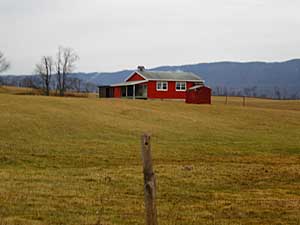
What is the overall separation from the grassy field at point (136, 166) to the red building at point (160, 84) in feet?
86.8

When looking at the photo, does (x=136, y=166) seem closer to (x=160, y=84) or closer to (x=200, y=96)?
(x=200, y=96)

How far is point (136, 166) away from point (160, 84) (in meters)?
54.4

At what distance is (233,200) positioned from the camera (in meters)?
13.4

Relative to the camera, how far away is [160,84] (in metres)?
75.2

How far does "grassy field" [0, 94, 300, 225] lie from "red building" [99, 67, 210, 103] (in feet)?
86.8

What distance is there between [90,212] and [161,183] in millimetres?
5149

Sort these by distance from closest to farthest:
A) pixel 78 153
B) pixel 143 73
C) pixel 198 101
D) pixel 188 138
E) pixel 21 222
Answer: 1. pixel 21 222
2. pixel 78 153
3. pixel 188 138
4. pixel 198 101
5. pixel 143 73

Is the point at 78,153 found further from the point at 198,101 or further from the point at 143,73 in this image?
the point at 143,73

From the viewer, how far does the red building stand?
74.8 meters

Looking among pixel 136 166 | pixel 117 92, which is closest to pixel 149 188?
pixel 136 166

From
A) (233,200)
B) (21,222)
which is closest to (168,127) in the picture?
(233,200)

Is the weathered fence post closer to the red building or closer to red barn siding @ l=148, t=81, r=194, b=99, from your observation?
the red building

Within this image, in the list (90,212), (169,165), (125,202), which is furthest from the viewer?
(169,165)

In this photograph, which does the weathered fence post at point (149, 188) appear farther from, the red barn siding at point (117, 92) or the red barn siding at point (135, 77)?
the red barn siding at point (117, 92)
